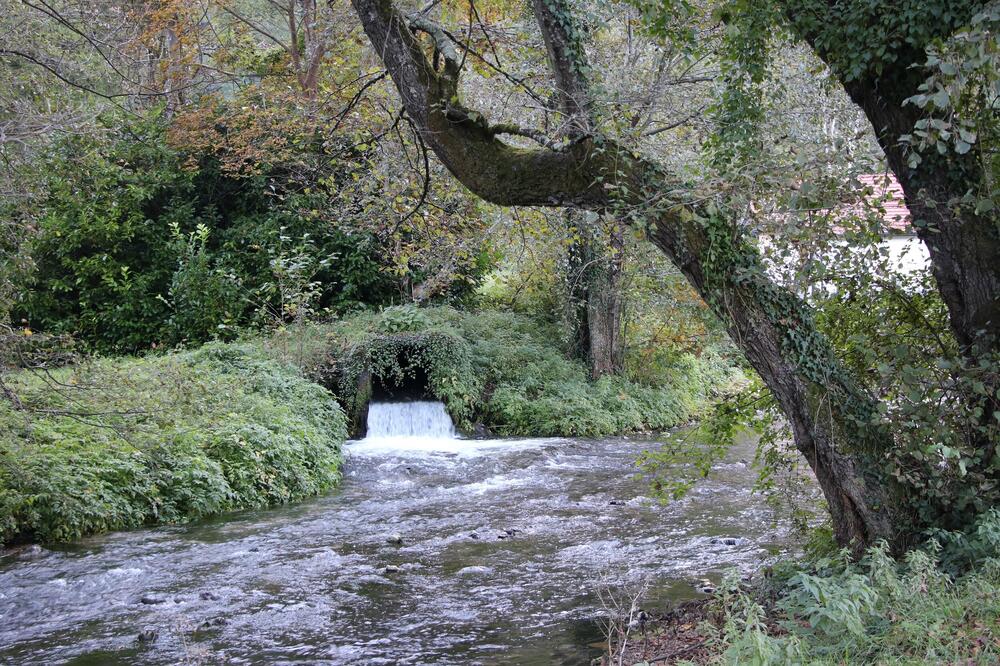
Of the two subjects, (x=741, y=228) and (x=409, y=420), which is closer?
(x=741, y=228)

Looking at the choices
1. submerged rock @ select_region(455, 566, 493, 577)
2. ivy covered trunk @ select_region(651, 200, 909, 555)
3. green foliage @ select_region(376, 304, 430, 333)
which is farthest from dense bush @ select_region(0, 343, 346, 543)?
ivy covered trunk @ select_region(651, 200, 909, 555)

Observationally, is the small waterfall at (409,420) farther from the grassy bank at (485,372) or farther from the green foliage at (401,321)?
the green foliage at (401,321)

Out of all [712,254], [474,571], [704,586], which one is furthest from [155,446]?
[712,254]

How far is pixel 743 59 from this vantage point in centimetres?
650

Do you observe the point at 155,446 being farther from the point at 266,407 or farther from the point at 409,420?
the point at 409,420

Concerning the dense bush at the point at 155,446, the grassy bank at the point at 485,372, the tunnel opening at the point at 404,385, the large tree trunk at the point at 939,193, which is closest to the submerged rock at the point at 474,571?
the dense bush at the point at 155,446

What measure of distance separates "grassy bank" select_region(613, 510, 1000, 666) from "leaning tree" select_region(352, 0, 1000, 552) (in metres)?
0.60

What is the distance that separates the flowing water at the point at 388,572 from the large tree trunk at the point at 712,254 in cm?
210

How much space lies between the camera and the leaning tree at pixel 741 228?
5551 millimetres

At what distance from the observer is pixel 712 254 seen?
5.72 meters

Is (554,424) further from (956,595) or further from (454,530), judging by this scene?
(956,595)

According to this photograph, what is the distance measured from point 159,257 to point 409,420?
8.34m

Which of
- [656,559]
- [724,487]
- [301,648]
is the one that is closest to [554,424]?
[724,487]

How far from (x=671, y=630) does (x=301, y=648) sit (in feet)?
8.48
